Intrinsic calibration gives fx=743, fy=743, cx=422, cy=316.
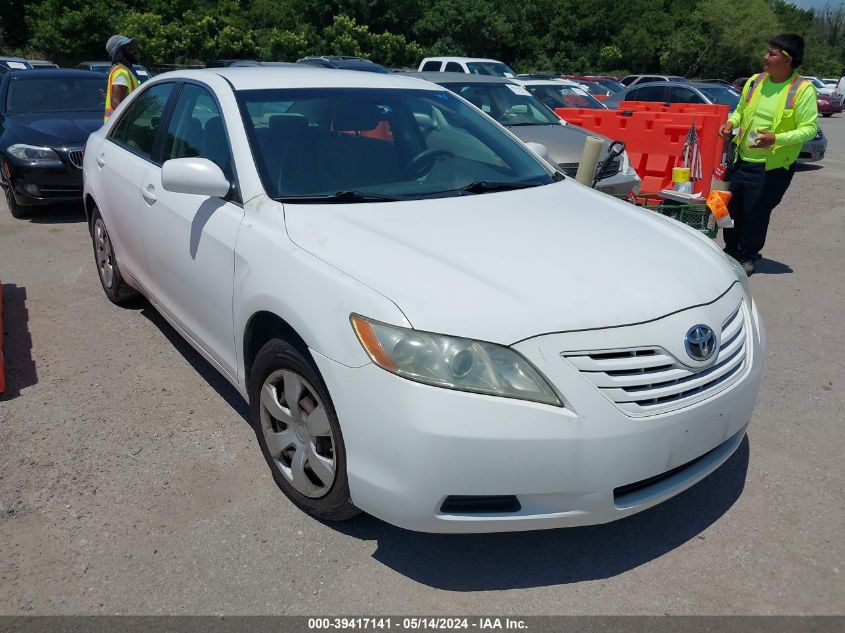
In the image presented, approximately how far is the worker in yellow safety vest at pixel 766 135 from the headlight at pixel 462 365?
14.7 ft

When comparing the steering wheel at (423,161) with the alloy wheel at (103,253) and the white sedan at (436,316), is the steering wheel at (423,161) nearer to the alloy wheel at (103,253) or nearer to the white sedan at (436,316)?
the white sedan at (436,316)

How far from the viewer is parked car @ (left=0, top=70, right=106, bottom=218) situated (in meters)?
7.59

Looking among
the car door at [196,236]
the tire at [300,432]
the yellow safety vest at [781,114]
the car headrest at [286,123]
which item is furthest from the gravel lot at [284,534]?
the yellow safety vest at [781,114]

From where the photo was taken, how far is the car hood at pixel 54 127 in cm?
774

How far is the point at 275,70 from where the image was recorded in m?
3.96

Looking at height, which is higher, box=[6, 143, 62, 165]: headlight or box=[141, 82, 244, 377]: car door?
box=[141, 82, 244, 377]: car door

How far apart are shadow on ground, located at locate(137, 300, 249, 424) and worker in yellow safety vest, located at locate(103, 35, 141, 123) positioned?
302cm

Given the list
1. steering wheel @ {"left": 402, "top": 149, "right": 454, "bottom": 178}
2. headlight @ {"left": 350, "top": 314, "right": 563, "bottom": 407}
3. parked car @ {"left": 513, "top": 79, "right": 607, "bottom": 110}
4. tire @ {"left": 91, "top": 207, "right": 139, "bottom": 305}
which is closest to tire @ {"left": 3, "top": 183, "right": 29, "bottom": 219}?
tire @ {"left": 91, "top": 207, "right": 139, "bottom": 305}

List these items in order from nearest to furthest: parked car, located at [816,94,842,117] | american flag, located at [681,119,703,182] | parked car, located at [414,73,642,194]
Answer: american flag, located at [681,119,703,182]
parked car, located at [414,73,642,194]
parked car, located at [816,94,842,117]

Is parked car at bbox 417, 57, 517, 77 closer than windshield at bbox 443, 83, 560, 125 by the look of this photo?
No

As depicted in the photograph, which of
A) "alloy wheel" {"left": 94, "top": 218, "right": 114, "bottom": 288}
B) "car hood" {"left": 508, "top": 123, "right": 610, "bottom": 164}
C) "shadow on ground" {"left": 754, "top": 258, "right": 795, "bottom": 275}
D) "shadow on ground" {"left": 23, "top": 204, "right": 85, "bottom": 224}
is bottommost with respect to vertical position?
"shadow on ground" {"left": 23, "top": 204, "right": 85, "bottom": 224}

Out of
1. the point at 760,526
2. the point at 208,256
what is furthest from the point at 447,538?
the point at 208,256

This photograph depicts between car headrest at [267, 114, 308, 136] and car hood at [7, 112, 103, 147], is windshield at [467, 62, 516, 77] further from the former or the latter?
car headrest at [267, 114, 308, 136]

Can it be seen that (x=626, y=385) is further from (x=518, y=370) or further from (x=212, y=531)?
(x=212, y=531)
